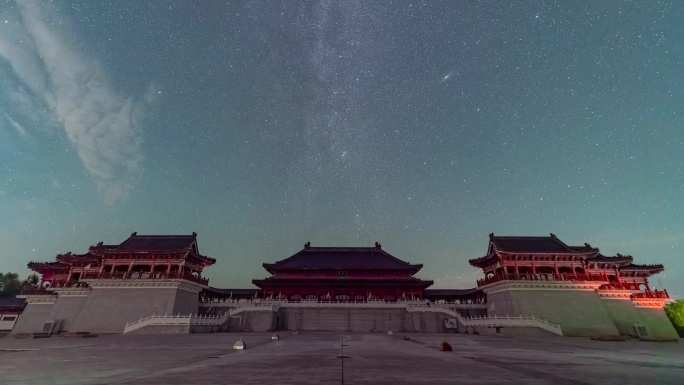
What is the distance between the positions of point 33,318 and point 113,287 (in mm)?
11785

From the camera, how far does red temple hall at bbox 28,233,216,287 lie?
122 feet

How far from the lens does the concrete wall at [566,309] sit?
33.2 metres

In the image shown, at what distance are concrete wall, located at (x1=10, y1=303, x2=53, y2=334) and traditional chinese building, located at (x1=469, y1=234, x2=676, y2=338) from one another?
5529 centimetres

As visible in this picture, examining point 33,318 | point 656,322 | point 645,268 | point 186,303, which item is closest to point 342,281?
point 186,303

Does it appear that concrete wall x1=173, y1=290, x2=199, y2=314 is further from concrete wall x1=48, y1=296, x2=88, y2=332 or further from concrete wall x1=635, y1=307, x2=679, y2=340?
concrete wall x1=635, y1=307, x2=679, y2=340

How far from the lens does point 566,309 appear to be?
34.4 metres

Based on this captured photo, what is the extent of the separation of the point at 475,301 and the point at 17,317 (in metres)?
60.7

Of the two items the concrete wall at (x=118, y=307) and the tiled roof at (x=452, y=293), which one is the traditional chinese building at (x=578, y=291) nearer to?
the tiled roof at (x=452, y=293)

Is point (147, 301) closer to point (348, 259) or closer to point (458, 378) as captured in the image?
point (348, 259)

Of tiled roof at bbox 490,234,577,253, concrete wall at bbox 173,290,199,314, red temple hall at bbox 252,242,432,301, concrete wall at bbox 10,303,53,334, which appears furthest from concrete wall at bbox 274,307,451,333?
concrete wall at bbox 10,303,53,334

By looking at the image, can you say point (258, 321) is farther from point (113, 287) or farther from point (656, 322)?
point (656, 322)

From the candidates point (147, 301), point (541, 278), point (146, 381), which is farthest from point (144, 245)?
point (541, 278)

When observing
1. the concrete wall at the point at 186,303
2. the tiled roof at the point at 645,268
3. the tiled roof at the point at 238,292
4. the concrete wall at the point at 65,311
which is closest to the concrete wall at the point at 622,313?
the tiled roof at the point at 645,268

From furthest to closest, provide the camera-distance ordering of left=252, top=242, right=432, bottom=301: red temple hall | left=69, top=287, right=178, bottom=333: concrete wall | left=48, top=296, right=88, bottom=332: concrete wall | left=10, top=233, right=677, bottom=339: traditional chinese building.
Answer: left=252, top=242, right=432, bottom=301: red temple hall, left=48, top=296, right=88, bottom=332: concrete wall, left=69, top=287, right=178, bottom=333: concrete wall, left=10, top=233, right=677, bottom=339: traditional chinese building
